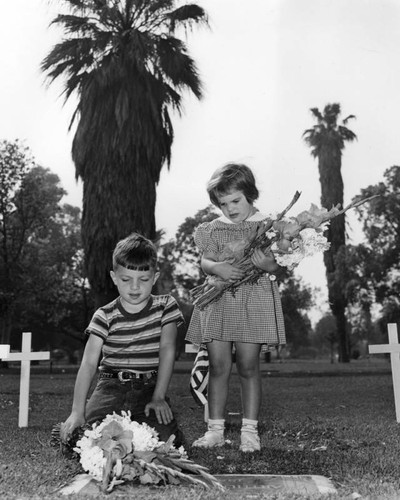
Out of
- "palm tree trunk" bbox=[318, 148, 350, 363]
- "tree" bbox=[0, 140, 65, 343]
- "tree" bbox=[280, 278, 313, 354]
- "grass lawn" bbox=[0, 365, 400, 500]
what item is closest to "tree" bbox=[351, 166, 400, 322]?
"palm tree trunk" bbox=[318, 148, 350, 363]

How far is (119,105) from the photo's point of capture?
1277 cm

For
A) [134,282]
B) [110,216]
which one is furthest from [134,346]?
[110,216]

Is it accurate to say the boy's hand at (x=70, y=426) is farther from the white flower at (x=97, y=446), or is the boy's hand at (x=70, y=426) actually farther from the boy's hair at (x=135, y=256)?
the boy's hair at (x=135, y=256)

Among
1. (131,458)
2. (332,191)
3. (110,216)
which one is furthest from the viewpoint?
(332,191)

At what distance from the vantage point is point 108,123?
509 inches

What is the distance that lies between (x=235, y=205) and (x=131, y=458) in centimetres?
193

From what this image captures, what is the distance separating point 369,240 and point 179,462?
27.7 m

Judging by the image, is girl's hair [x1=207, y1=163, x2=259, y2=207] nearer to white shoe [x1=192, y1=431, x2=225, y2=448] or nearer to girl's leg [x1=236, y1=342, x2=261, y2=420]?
girl's leg [x1=236, y1=342, x2=261, y2=420]


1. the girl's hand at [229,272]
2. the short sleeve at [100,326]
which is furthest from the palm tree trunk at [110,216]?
the short sleeve at [100,326]

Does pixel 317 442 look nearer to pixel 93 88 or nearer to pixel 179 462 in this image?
pixel 179 462

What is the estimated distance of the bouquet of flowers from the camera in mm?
3744

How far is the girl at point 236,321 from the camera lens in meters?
4.02

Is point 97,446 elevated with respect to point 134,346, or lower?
lower

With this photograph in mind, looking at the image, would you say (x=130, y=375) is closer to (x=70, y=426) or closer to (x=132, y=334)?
(x=132, y=334)
